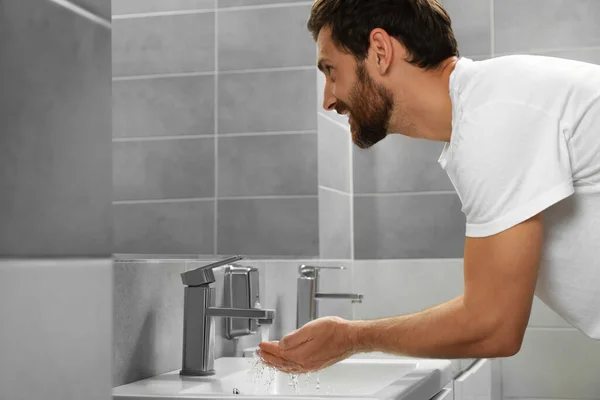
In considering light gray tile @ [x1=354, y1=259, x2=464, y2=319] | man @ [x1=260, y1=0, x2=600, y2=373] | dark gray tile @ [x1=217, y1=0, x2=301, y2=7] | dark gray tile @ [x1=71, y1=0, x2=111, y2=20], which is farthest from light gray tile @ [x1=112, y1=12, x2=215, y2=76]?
light gray tile @ [x1=354, y1=259, x2=464, y2=319]

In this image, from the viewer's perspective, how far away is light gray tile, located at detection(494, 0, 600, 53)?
8.59 ft

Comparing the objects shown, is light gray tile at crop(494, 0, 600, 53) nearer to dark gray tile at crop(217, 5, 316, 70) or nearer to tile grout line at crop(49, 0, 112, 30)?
dark gray tile at crop(217, 5, 316, 70)

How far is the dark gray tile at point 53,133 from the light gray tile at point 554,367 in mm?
2335

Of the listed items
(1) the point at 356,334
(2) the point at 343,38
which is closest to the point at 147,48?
(2) the point at 343,38

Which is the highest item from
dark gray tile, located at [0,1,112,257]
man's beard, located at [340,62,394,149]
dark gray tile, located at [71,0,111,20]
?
man's beard, located at [340,62,394,149]

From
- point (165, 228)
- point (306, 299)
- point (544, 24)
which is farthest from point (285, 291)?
point (544, 24)

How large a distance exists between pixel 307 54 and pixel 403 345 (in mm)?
1191

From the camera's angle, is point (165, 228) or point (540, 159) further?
point (165, 228)

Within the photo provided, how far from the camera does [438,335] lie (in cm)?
115

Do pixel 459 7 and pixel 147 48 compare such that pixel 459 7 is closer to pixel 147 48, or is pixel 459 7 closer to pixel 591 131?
pixel 147 48

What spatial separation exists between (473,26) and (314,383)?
151 cm

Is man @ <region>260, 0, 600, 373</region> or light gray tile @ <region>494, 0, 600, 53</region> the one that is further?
light gray tile @ <region>494, 0, 600, 53</region>

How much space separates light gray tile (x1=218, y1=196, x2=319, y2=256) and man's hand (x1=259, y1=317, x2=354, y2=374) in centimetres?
63

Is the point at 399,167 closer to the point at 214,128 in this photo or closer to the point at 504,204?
the point at 214,128
